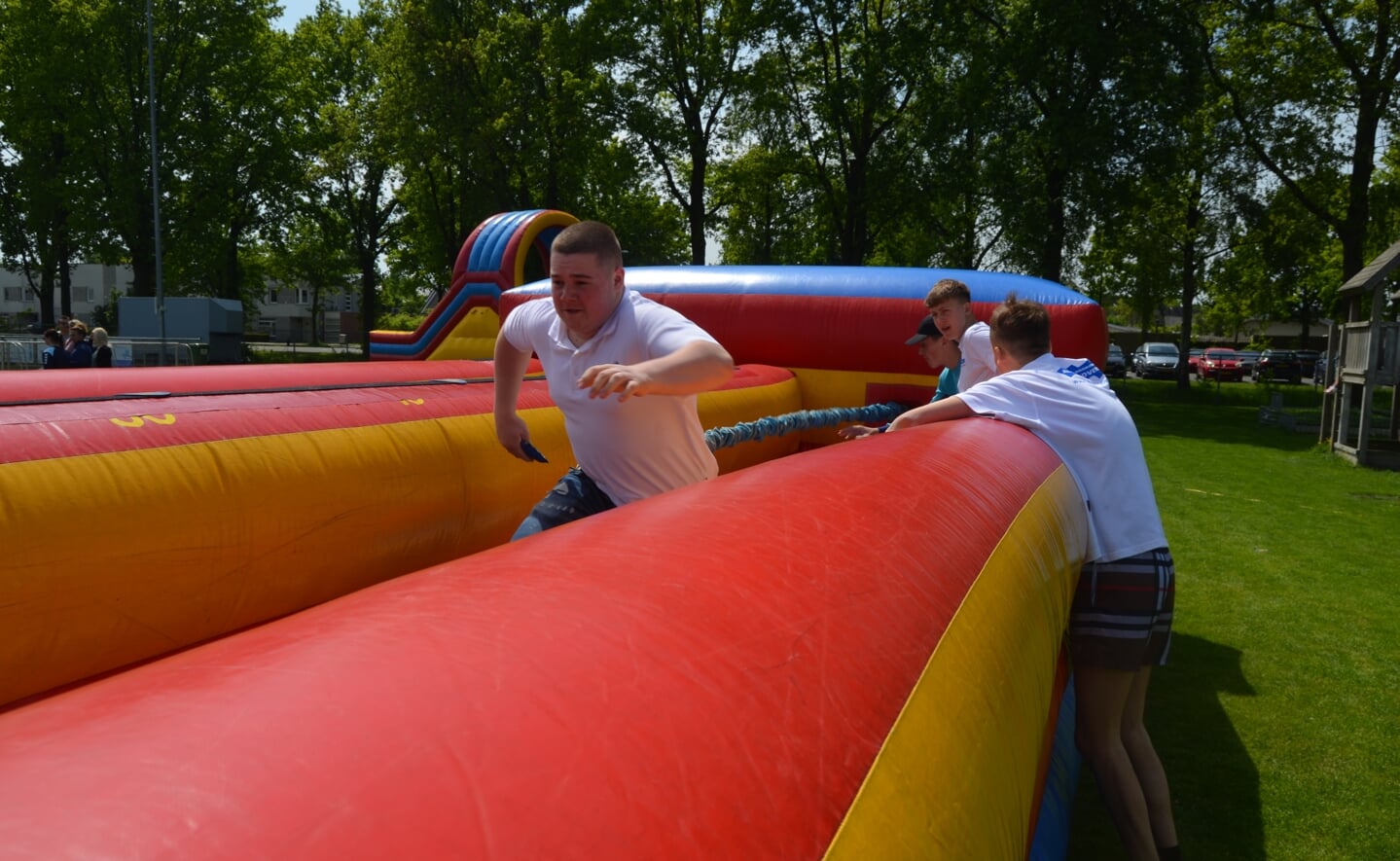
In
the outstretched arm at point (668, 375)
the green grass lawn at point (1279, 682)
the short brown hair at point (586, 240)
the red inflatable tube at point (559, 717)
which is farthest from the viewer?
the green grass lawn at point (1279, 682)

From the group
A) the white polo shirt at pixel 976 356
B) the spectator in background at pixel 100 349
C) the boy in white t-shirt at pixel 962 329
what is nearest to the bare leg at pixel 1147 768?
the white polo shirt at pixel 976 356

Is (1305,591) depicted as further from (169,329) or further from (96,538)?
(169,329)

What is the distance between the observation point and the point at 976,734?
1.20 m

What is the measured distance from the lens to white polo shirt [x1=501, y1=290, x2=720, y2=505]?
9.24 feet

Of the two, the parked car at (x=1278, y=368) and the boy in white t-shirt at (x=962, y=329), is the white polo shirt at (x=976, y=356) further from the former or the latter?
the parked car at (x=1278, y=368)

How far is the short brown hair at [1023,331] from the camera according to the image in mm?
2865

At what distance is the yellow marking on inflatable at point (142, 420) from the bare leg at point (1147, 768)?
2880 millimetres

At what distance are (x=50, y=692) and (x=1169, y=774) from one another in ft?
12.1

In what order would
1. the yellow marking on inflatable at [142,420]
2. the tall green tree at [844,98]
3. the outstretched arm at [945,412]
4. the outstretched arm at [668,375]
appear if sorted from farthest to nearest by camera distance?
the tall green tree at [844,98]
the outstretched arm at [945,412]
the yellow marking on inflatable at [142,420]
the outstretched arm at [668,375]

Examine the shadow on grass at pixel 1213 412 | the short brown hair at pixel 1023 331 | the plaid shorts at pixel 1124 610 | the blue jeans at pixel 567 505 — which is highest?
the short brown hair at pixel 1023 331

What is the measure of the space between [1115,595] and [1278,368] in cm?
3612

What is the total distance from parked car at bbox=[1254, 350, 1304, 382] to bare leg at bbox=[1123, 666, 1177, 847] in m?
34.4

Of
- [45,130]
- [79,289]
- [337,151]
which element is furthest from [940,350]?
[79,289]

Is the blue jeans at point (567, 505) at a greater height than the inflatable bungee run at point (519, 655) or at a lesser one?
lesser
